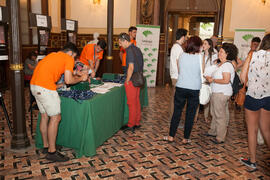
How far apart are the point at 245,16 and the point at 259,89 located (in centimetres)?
568

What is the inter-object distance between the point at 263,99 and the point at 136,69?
1806 mm

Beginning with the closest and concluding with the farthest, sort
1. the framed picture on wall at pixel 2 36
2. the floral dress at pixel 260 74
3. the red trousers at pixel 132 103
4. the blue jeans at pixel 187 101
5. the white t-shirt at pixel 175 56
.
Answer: the floral dress at pixel 260 74, the blue jeans at pixel 187 101, the red trousers at pixel 132 103, the white t-shirt at pixel 175 56, the framed picture on wall at pixel 2 36

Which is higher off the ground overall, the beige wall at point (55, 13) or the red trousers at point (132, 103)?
the beige wall at point (55, 13)

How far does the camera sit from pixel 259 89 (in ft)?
8.74

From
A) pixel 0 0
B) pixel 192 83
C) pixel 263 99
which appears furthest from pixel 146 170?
pixel 0 0

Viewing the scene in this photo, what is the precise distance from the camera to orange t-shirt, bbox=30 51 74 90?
266 centimetres

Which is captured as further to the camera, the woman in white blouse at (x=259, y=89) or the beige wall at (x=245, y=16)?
the beige wall at (x=245, y=16)

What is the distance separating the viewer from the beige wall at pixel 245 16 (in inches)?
286

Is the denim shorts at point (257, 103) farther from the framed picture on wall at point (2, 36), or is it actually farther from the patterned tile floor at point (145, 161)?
the framed picture on wall at point (2, 36)

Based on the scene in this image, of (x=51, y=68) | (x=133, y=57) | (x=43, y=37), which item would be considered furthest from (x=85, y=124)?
(x=43, y=37)

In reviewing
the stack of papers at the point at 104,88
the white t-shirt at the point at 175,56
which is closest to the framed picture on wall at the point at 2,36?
the stack of papers at the point at 104,88

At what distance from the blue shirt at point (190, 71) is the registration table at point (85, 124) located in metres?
1.04

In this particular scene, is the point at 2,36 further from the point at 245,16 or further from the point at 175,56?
the point at 245,16

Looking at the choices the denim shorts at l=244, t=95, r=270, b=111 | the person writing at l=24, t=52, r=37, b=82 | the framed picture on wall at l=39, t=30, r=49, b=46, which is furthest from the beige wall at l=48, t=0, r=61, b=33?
the denim shorts at l=244, t=95, r=270, b=111
